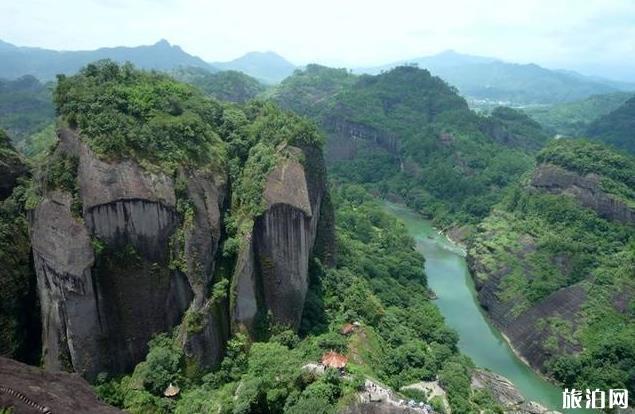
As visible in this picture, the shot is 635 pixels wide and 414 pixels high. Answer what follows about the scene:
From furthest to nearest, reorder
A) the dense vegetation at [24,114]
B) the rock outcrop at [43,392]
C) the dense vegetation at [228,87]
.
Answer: the dense vegetation at [228,87] → the dense vegetation at [24,114] → the rock outcrop at [43,392]

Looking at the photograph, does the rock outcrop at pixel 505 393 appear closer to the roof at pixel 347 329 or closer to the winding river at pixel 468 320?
the winding river at pixel 468 320

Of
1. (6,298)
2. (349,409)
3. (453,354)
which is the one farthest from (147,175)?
(453,354)

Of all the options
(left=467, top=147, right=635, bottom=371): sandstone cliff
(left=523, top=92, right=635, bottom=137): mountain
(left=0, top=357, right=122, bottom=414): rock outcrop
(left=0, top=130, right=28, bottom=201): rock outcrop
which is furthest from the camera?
(left=523, top=92, right=635, bottom=137): mountain

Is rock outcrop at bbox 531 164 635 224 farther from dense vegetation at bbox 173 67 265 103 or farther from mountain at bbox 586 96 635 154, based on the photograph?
dense vegetation at bbox 173 67 265 103

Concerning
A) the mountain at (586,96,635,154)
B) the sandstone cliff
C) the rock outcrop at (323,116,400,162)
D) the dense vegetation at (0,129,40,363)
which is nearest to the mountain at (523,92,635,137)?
the mountain at (586,96,635,154)

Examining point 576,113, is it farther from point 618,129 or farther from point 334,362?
point 334,362

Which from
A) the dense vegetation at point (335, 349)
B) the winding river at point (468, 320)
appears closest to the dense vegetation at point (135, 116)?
the dense vegetation at point (335, 349)
